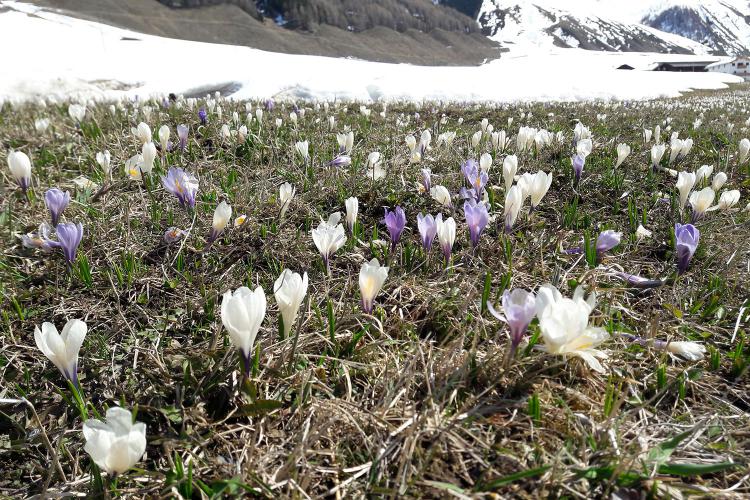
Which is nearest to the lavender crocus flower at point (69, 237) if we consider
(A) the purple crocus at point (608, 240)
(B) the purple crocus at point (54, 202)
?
(B) the purple crocus at point (54, 202)

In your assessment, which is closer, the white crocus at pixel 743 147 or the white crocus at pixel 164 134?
the white crocus at pixel 164 134

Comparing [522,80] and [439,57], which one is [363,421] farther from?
[439,57]

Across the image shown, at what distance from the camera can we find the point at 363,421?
44.9 inches

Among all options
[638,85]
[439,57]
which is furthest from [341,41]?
[638,85]

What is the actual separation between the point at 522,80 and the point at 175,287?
24.5m

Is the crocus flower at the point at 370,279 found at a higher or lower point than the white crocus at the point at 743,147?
lower

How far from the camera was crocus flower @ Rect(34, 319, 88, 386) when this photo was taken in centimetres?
109

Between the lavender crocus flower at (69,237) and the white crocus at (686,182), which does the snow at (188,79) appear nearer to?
the white crocus at (686,182)

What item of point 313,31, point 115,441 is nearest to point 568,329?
point 115,441

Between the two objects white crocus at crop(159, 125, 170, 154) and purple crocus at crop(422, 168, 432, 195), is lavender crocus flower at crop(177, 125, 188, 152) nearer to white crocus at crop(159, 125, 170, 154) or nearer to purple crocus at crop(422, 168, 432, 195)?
white crocus at crop(159, 125, 170, 154)

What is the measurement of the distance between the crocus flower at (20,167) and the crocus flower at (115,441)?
183 cm

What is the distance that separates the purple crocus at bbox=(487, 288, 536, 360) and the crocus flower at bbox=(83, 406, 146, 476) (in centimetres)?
84

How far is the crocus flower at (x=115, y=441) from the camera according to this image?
0.87m

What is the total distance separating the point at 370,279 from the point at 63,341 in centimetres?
82
